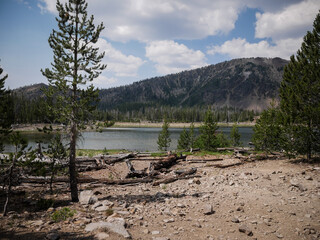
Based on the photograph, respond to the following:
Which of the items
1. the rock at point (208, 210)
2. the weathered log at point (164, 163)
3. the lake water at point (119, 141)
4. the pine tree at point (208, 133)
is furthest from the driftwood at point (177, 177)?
the pine tree at point (208, 133)

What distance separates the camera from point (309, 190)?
34.2ft

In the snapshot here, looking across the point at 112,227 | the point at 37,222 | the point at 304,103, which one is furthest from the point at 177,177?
the point at 304,103

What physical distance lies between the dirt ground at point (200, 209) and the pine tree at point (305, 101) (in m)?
2.11

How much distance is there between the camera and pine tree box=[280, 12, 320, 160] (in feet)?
48.4

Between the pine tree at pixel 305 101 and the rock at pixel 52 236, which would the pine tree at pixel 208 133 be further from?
the rock at pixel 52 236

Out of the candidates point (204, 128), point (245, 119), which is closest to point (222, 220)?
point (204, 128)

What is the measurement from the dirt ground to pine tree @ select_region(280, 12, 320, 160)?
2108 millimetres

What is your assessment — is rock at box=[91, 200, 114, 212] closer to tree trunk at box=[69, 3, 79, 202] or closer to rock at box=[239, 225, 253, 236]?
tree trunk at box=[69, 3, 79, 202]

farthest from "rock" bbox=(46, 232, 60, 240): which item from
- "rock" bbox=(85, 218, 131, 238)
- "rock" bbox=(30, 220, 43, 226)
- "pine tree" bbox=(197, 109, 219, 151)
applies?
"pine tree" bbox=(197, 109, 219, 151)

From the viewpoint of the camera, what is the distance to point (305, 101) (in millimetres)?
15445

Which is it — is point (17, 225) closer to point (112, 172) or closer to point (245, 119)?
point (112, 172)

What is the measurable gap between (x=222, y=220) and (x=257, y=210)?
1.97 m

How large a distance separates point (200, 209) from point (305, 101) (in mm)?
13369

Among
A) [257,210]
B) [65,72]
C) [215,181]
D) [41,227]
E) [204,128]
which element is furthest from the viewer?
[204,128]
